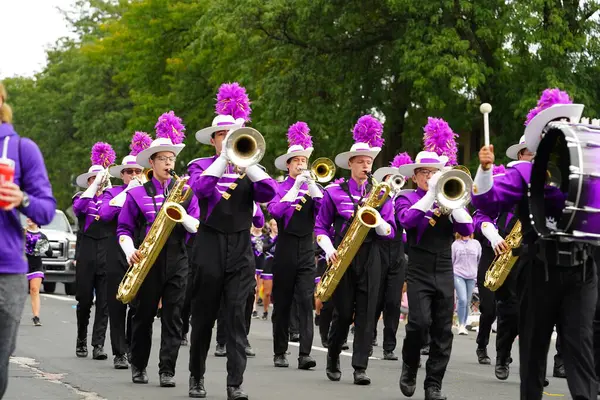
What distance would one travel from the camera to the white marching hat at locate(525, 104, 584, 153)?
26.7 feet

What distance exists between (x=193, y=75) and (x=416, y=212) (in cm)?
3504

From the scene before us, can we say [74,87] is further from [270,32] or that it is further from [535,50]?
[535,50]

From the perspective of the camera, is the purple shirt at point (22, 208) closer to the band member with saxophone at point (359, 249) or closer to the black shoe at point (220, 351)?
the band member with saxophone at point (359, 249)

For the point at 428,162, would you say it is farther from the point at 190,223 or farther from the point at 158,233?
the point at 158,233

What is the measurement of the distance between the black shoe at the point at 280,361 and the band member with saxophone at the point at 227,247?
335cm

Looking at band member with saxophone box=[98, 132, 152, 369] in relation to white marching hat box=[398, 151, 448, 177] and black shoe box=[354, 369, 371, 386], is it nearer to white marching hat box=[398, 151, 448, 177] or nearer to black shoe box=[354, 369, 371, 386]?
black shoe box=[354, 369, 371, 386]

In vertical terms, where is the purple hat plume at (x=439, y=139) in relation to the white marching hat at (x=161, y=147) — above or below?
above

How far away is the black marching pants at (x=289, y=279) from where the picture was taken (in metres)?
14.4

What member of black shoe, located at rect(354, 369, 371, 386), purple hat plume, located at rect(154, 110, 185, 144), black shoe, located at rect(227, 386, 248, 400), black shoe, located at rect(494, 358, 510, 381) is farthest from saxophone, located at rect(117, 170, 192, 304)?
black shoe, located at rect(494, 358, 510, 381)

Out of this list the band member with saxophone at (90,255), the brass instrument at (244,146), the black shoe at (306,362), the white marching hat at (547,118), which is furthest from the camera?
the band member with saxophone at (90,255)

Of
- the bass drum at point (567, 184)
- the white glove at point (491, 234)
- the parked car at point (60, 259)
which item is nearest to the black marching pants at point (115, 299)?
the white glove at point (491, 234)

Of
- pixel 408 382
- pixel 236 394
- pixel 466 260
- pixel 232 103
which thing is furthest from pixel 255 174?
pixel 466 260

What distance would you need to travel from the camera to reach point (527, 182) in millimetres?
8297

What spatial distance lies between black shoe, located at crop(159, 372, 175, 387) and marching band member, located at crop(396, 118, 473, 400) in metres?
2.07
